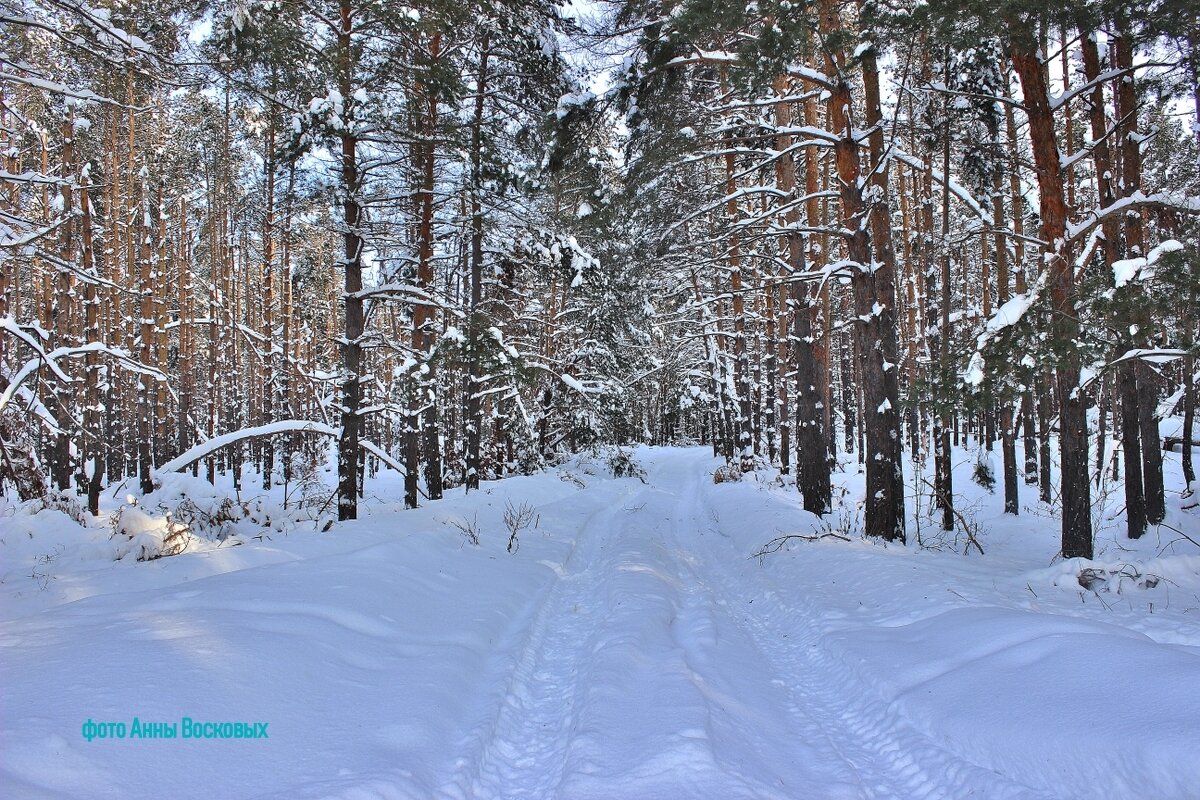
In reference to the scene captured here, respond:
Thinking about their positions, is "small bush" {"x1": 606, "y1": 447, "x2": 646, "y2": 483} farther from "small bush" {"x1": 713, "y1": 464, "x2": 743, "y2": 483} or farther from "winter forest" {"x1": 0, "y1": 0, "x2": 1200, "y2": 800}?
"winter forest" {"x1": 0, "y1": 0, "x2": 1200, "y2": 800}

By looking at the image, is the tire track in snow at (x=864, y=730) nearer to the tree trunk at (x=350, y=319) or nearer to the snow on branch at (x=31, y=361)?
the tree trunk at (x=350, y=319)

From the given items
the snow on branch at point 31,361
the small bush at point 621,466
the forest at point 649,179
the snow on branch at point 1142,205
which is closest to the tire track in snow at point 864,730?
the forest at point 649,179

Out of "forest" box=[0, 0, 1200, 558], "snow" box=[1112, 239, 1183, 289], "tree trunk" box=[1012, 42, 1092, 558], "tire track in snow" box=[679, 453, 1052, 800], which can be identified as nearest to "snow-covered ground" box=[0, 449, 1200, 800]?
"tire track in snow" box=[679, 453, 1052, 800]

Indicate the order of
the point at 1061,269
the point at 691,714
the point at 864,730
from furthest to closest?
the point at 1061,269
the point at 864,730
the point at 691,714

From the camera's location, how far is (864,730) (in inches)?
145

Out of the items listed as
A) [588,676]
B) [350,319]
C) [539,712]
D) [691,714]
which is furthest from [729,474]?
[691,714]

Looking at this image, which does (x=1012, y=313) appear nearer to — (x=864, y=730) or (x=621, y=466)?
(x=864, y=730)

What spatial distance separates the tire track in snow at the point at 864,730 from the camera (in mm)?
3037

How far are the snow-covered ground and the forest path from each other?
0.02 metres

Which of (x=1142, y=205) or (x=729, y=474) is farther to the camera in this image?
(x=729, y=474)

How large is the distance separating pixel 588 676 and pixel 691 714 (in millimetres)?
1018

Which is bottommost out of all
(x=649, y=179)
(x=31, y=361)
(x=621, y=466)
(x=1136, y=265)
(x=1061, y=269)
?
(x=621, y=466)

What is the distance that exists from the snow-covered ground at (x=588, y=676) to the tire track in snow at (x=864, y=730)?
2 centimetres

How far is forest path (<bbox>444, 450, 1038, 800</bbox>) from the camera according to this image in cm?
305
